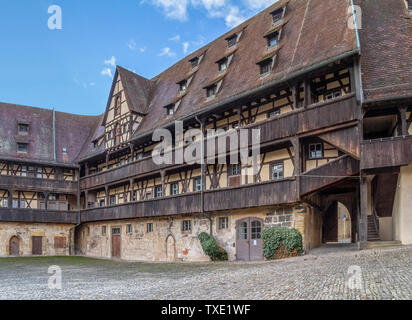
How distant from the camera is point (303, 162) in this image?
18141mm

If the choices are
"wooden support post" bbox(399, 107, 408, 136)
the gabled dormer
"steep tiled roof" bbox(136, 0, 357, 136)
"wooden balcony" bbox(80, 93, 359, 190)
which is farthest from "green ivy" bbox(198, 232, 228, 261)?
the gabled dormer

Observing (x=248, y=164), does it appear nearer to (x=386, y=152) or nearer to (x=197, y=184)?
(x=197, y=184)

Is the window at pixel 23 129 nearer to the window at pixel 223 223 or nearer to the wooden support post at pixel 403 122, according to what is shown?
the window at pixel 223 223

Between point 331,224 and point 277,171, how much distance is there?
8.47m

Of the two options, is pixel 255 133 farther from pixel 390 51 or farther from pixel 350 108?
pixel 390 51

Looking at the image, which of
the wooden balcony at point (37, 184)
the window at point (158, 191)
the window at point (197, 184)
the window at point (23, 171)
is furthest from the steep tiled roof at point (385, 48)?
the window at point (23, 171)

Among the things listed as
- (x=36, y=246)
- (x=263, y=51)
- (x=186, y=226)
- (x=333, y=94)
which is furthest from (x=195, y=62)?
(x=36, y=246)

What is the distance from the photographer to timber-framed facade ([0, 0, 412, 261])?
53.0 feet

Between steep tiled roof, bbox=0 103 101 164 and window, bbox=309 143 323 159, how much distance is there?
79.0 ft

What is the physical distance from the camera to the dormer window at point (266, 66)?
20672mm

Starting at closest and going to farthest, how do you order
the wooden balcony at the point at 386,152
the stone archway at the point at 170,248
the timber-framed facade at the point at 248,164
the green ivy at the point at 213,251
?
the wooden balcony at the point at 386,152 → the timber-framed facade at the point at 248,164 → the green ivy at the point at 213,251 → the stone archway at the point at 170,248

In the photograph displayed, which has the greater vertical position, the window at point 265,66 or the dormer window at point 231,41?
the dormer window at point 231,41

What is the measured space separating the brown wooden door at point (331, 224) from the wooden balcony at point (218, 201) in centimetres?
790

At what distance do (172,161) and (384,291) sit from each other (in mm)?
16943
